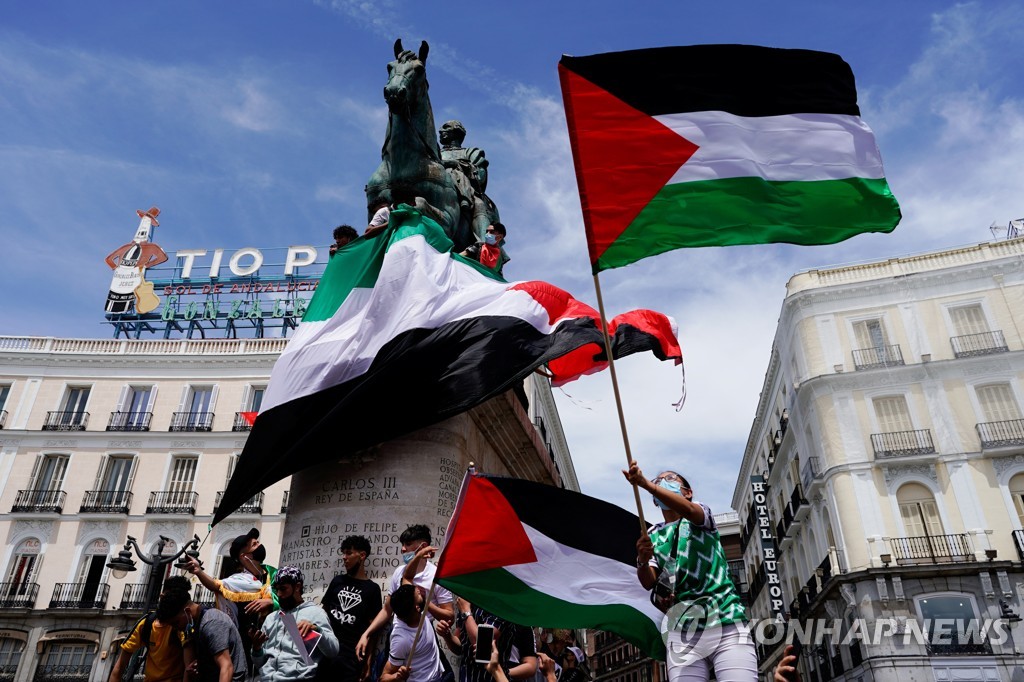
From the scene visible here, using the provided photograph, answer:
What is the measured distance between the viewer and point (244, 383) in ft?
116

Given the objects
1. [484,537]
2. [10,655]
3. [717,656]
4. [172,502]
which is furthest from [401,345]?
[10,655]

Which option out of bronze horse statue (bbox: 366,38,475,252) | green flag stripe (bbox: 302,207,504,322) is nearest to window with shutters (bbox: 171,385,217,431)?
bronze horse statue (bbox: 366,38,475,252)

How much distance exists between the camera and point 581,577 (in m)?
5.76

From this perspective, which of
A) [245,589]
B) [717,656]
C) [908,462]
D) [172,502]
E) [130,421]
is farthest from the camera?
[130,421]

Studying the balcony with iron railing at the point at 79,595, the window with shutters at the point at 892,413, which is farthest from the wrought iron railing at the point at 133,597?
the window with shutters at the point at 892,413

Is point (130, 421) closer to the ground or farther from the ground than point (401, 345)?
farther from the ground

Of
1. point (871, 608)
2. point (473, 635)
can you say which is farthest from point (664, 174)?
point (871, 608)

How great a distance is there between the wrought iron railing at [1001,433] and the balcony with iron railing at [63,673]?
3601 centimetres

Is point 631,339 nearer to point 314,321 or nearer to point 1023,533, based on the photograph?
point 314,321

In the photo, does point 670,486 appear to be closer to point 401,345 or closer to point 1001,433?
point 401,345

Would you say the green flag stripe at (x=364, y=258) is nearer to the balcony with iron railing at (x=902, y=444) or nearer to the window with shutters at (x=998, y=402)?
the balcony with iron railing at (x=902, y=444)

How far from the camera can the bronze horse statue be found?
850 cm

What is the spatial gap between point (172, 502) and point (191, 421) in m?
3.90

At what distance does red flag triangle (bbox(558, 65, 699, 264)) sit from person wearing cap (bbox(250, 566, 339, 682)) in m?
3.14
